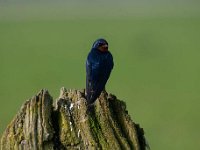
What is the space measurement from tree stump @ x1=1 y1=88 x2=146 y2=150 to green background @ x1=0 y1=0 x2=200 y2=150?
10320mm

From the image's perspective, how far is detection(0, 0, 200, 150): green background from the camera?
57.6 ft

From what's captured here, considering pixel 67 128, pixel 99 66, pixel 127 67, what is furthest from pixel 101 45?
pixel 127 67

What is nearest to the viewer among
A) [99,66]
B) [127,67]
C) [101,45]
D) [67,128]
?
[67,128]

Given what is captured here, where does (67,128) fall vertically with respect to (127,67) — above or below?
below

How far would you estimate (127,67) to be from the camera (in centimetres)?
2678

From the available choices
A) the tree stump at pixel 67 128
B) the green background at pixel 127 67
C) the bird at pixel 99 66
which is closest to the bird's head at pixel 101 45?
the bird at pixel 99 66

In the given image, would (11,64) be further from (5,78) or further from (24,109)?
(24,109)

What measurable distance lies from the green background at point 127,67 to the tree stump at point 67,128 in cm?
1032

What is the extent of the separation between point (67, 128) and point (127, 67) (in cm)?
2319

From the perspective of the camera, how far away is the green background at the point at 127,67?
17562 mm

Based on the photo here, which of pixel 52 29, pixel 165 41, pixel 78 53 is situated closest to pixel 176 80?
pixel 78 53

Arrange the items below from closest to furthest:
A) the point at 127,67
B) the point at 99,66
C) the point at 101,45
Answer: the point at 99,66 → the point at 101,45 → the point at 127,67

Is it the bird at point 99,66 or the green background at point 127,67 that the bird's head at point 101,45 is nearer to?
the bird at point 99,66

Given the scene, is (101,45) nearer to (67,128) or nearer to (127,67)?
(67,128)
